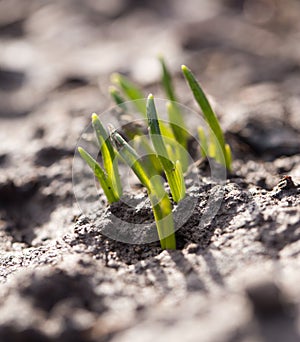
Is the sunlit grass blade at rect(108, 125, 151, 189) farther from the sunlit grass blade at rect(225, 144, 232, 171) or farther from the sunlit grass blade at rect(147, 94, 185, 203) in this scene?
the sunlit grass blade at rect(225, 144, 232, 171)

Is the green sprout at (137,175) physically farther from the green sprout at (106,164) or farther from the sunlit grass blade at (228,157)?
the sunlit grass blade at (228,157)

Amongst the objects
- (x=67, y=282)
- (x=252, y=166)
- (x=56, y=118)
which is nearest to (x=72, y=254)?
(x=67, y=282)

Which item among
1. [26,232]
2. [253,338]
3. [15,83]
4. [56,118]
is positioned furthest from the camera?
[15,83]

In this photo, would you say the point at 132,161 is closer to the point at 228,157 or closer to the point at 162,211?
the point at 162,211

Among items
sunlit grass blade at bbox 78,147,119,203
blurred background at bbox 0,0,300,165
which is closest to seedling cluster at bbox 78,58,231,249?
sunlit grass blade at bbox 78,147,119,203

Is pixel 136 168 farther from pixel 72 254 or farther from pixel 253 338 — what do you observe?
pixel 253 338

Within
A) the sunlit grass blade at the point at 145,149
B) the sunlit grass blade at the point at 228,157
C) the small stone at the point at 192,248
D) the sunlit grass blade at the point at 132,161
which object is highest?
the sunlit grass blade at the point at 132,161

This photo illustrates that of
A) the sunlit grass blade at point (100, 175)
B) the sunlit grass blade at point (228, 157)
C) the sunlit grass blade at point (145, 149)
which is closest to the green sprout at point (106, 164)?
the sunlit grass blade at point (100, 175)
